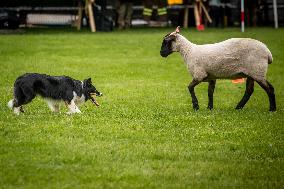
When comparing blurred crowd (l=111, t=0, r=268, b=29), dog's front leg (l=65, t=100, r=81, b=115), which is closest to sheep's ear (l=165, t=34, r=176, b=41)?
dog's front leg (l=65, t=100, r=81, b=115)

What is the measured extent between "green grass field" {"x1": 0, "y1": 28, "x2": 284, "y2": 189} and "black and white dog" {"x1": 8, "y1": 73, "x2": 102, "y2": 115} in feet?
0.79

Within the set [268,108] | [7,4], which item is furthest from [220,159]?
[7,4]

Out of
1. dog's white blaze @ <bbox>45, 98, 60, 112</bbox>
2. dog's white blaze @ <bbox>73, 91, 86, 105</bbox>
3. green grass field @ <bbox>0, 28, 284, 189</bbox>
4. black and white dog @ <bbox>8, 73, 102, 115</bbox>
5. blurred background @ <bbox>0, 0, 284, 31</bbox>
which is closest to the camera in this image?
green grass field @ <bbox>0, 28, 284, 189</bbox>

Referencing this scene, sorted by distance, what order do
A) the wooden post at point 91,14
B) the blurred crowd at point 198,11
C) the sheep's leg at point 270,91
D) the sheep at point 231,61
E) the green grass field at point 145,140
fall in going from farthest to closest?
the blurred crowd at point 198,11 → the wooden post at point 91,14 → the sheep's leg at point 270,91 → the sheep at point 231,61 → the green grass field at point 145,140

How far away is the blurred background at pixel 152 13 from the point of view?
4153 cm

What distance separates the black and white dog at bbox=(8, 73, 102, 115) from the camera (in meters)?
14.6

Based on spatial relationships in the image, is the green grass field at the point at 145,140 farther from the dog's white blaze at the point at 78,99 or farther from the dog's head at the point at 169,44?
the dog's head at the point at 169,44

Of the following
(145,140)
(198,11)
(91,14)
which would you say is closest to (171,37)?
(145,140)

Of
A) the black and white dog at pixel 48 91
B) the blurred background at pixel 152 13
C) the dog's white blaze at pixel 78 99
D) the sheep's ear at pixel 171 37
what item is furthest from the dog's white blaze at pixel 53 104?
the blurred background at pixel 152 13

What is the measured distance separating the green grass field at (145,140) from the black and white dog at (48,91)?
24 cm

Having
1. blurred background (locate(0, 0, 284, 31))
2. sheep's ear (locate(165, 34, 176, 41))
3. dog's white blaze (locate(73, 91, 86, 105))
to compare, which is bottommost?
blurred background (locate(0, 0, 284, 31))

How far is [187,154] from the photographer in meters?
11.7

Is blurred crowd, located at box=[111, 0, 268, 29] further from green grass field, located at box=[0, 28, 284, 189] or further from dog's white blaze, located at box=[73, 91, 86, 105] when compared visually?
dog's white blaze, located at box=[73, 91, 86, 105]

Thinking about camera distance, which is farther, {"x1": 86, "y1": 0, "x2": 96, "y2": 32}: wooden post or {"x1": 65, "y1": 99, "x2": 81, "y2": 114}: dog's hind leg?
{"x1": 86, "y1": 0, "x2": 96, "y2": 32}: wooden post
